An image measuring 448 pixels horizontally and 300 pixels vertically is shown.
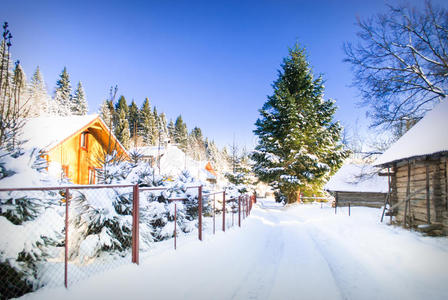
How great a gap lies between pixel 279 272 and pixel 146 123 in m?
60.0

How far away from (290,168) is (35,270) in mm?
23203

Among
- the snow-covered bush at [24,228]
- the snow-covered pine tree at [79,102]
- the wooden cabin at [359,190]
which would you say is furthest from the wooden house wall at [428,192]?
the snow-covered pine tree at [79,102]

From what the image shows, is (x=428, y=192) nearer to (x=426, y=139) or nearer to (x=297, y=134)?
(x=426, y=139)

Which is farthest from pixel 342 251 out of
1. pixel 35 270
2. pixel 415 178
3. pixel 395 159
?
pixel 35 270

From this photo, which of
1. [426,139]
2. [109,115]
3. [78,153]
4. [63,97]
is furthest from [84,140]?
[63,97]

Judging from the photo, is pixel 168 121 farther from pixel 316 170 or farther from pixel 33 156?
pixel 33 156

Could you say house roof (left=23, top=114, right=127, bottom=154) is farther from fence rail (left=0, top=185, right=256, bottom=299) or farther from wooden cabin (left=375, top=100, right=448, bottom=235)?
wooden cabin (left=375, top=100, right=448, bottom=235)

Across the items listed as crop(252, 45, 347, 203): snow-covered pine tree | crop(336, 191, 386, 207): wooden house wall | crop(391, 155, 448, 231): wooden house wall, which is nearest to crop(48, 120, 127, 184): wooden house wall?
crop(391, 155, 448, 231): wooden house wall

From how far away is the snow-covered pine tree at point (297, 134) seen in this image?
23.7 m

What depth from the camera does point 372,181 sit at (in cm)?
2153

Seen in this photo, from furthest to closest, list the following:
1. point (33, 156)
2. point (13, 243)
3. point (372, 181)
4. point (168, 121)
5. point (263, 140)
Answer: point (168, 121), point (263, 140), point (372, 181), point (33, 156), point (13, 243)

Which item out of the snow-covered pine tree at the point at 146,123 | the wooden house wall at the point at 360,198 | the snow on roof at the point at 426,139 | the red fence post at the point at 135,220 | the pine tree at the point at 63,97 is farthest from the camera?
the snow-covered pine tree at the point at 146,123

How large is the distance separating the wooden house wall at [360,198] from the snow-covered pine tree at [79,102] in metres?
54.4

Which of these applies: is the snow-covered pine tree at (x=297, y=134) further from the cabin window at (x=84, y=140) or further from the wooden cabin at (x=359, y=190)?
the cabin window at (x=84, y=140)
